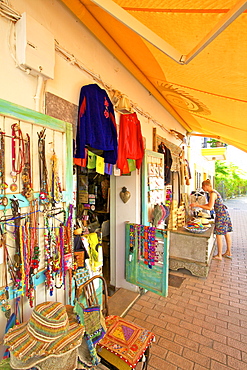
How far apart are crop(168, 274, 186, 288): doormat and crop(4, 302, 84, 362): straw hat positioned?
9.34 ft

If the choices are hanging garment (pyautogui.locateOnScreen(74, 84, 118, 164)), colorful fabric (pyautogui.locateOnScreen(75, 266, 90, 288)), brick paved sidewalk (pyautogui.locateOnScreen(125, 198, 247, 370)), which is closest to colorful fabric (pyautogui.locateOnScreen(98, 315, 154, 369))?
colorful fabric (pyautogui.locateOnScreen(75, 266, 90, 288))

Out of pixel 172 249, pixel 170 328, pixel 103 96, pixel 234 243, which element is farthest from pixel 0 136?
pixel 234 243

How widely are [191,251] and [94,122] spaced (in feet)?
10.6

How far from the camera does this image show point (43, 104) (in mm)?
1618

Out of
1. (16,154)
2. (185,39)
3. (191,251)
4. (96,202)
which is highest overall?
(185,39)

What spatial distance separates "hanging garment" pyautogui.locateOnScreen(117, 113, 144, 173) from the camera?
271cm

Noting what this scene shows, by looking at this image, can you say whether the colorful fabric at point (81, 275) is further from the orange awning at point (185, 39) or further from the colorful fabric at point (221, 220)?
the colorful fabric at point (221, 220)

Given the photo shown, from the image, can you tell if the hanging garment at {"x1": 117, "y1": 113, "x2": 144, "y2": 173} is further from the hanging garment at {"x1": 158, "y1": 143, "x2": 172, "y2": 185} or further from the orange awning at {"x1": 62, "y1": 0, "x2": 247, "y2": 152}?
the hanging garment at {"x1": 158, "y1": 143, "x2": 172, "y2": 185}

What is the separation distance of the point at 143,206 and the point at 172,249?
56.9 inches

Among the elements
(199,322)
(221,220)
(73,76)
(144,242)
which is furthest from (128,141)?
(221,220)

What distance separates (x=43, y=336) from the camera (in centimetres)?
106

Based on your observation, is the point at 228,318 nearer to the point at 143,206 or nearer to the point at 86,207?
the point at 143,206

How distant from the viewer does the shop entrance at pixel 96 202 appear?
3588mm

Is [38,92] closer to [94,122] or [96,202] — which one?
[94,122]
